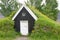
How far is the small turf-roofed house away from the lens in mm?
26306

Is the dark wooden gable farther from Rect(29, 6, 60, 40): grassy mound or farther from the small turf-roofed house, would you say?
Rect(29, 6, 60, 40): grassy mound

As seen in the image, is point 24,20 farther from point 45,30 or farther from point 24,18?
point 45,30

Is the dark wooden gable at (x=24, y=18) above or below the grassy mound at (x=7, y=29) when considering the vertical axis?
above

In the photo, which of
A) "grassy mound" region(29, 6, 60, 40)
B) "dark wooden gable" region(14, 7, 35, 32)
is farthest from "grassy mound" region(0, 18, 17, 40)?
"grassy mound" region(29, 6, 60, 40)

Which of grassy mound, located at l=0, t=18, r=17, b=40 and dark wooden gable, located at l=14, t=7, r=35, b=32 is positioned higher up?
dark wooden gable, located at l=14, t=7, r=35, b=32

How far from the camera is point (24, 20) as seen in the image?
26.7 metres

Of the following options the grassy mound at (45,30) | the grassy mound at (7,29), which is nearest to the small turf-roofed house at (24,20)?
the grassy mound at (7,29)

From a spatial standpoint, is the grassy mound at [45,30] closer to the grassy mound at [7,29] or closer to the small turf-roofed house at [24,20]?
the small turf-roofed house at [24,20]

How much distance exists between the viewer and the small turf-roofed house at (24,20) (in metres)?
26.3

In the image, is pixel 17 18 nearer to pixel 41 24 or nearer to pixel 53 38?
pixel 41 24

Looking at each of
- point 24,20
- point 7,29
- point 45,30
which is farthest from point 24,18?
point 45,30

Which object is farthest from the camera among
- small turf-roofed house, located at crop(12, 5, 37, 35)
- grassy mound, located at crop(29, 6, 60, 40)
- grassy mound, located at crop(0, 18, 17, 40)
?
small turf-roofed house, located at crop(12, 5, 37, 35)

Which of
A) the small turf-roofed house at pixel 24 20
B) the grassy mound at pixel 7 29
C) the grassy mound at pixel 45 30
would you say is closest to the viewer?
the grassy mound at pixel 45 30

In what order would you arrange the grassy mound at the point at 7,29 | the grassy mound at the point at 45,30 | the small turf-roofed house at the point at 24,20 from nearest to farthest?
the grassy mound at the point at 45,30 → the grassy mound at the point at 7,29 → the small turf-roofed house at the point at 24,20
